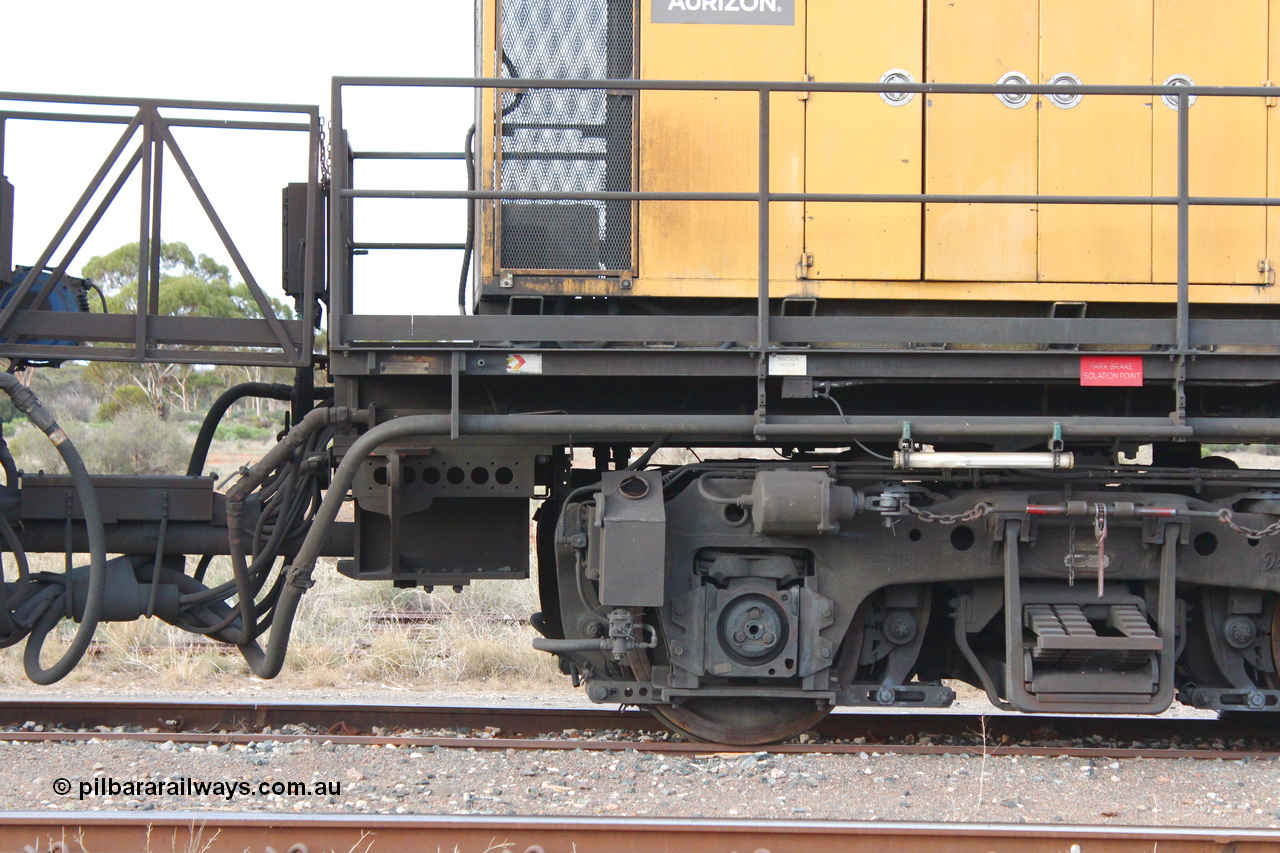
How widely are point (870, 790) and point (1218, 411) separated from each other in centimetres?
291

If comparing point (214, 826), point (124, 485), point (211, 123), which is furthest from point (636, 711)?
point (211, 123)

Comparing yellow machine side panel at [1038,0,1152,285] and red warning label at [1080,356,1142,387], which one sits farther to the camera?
yellow machine side panel at [1038,0,1152,285]

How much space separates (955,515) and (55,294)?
4771 millimetres

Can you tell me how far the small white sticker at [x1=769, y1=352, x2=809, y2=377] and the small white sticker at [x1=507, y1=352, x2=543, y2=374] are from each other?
114 cm

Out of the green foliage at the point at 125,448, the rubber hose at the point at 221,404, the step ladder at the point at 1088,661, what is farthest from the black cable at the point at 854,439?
the green foliage at the point at 125,448

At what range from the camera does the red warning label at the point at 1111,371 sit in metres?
4.68

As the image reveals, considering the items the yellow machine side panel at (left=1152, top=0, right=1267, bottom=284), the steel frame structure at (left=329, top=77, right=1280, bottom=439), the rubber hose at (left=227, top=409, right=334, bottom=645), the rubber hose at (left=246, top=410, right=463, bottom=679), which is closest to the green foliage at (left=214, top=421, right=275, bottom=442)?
the rubber hose at (left=227, top=409, right=334, bottom=645)

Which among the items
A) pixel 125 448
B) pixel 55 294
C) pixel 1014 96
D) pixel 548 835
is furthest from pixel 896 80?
pixel 125 448

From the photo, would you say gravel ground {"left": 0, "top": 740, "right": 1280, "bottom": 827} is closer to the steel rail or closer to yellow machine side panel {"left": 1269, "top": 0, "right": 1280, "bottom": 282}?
the steel rail

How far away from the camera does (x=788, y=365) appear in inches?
184

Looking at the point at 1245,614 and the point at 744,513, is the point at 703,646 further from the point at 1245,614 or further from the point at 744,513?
the point at 1245,614

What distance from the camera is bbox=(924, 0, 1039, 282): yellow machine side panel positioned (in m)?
5.24

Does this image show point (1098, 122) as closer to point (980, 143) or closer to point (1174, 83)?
point (1174, 83)

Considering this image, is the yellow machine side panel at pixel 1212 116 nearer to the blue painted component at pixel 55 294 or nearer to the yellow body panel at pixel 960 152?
the yellow body panel at pixel 960 152
